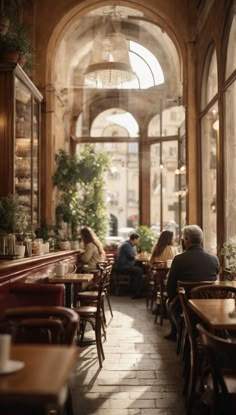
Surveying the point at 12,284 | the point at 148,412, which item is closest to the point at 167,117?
the point at 12,284

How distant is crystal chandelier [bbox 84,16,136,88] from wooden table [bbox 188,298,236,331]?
531 centimetres

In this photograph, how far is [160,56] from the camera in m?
12.5

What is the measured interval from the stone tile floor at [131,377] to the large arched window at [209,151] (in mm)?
2525

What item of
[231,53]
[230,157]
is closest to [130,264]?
[230,157]

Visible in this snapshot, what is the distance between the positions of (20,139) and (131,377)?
409 cm

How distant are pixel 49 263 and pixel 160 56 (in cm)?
771

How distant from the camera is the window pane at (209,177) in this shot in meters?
8.34

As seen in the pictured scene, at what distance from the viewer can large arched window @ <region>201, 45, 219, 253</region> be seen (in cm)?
833

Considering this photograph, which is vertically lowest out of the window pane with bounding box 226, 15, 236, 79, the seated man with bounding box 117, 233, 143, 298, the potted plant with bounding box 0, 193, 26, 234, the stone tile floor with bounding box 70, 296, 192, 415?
the stone tile floor with bounding box 70, 296, 192, 415

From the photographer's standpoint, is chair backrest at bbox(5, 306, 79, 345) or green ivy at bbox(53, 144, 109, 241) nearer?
chair backrest at bbox(5, 306, 79, 345)

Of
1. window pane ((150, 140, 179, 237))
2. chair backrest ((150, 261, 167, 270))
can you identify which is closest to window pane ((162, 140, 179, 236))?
window pane ((150, 140, 179, 237))

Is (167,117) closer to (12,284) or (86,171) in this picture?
(86,171)

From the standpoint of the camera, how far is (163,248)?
305 inches

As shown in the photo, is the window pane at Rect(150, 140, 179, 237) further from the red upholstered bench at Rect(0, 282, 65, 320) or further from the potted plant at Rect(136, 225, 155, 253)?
the red upholstered bench at Rect(0, 282, 65, 320)
